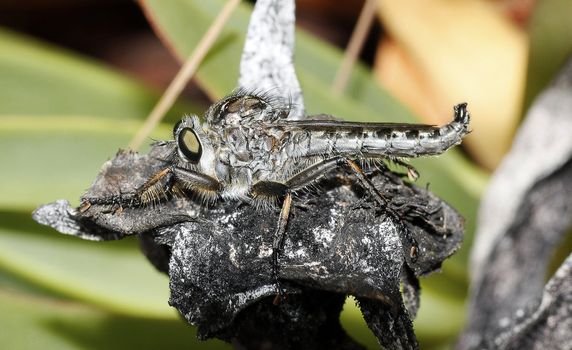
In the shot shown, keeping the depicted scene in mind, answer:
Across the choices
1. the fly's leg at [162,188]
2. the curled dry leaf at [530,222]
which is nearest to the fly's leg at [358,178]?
the fly's leg at [162,188]

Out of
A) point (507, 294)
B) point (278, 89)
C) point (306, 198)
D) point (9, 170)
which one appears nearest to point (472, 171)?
point (507, 294)

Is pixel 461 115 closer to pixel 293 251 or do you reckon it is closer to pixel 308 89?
pixel 293 251

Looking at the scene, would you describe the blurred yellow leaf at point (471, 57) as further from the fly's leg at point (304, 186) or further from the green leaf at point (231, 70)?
the fly's leg at point (304, 186)

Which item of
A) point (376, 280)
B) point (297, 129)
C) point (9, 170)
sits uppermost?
point (9, 170)

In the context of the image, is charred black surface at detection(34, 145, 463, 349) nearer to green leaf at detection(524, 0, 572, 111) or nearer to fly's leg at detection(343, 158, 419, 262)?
fly's leg at detection(343, 158, 419, 262)

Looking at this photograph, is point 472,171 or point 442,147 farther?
point 472,171

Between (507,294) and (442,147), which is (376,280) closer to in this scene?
(442,147)

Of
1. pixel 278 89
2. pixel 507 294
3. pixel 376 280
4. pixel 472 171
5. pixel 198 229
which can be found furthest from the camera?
pixel 472 171

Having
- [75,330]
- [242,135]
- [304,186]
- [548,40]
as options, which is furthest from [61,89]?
[548,40]

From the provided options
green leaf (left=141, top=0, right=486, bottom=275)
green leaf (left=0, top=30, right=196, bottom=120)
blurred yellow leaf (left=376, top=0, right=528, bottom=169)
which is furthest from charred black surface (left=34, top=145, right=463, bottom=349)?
blurred yellow leaf (left=376, top=0, right=528, bottom=169)

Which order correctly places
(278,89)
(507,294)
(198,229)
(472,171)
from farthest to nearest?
(472,171), (507,294), (278,89), (198,229)
